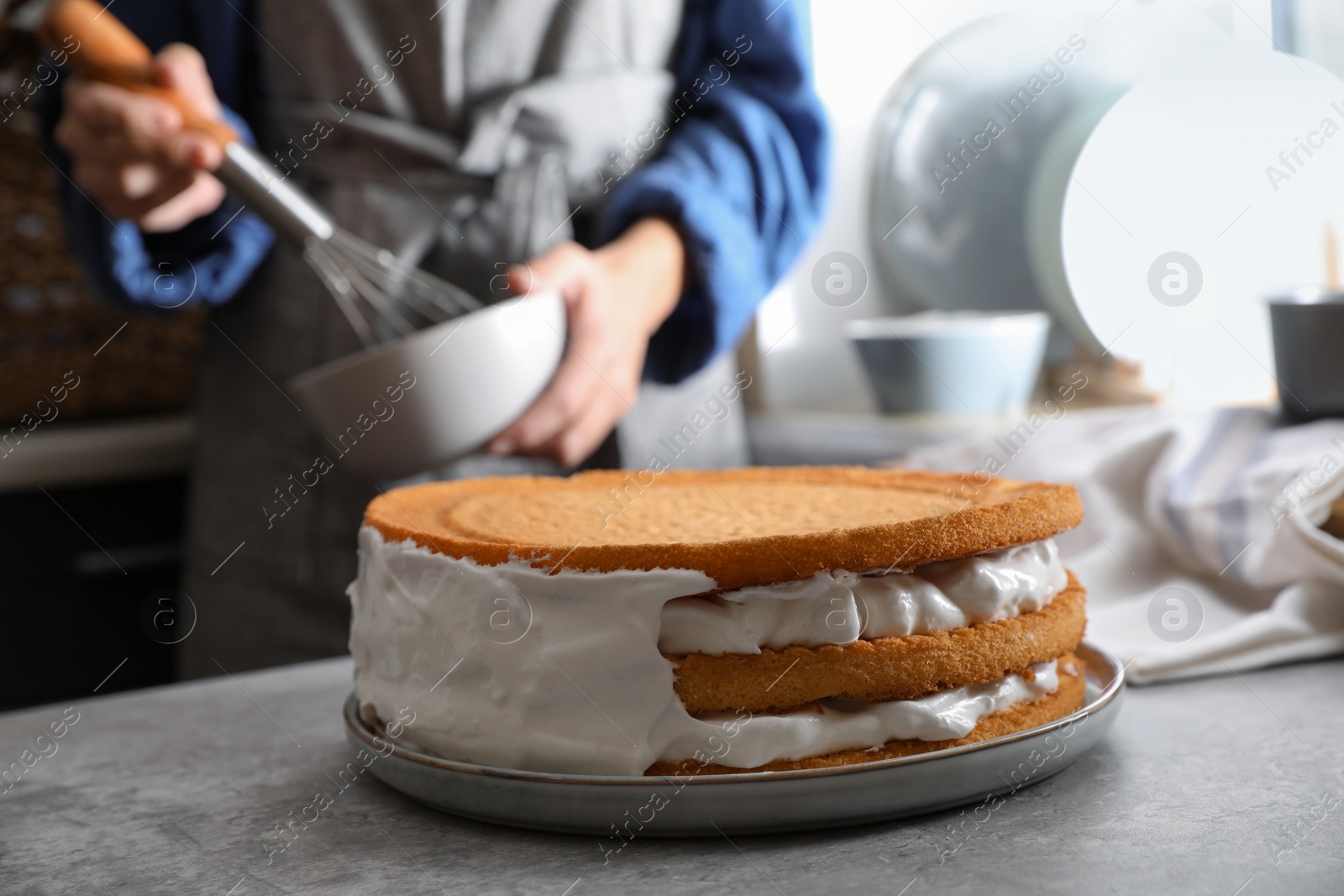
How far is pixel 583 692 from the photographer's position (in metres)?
0.44

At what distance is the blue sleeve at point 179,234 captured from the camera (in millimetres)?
1026

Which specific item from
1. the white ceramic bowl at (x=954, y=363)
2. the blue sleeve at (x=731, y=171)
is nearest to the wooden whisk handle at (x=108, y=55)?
the blue sleeve at (x=731, y=171)

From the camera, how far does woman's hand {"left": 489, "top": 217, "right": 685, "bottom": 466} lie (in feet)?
2.98

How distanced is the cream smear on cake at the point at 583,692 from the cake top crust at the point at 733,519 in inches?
0.4

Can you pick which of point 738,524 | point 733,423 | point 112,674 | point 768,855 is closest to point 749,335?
point 733,423

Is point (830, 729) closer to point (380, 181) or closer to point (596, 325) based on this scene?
point (596, 325)

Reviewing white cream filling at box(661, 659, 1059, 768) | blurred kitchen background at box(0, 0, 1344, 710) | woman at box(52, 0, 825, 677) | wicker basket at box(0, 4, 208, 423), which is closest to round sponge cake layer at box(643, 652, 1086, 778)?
white cream filling at box(661, 659, 1059, 768)

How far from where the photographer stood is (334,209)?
101 cm

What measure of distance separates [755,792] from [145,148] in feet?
2.28

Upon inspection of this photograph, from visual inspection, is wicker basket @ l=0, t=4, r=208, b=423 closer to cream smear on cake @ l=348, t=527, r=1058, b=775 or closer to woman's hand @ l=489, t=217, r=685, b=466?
woman's hand @ l=489, t=217, r=685, b=466

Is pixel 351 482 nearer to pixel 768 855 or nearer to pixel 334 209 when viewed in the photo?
pixel 334 209

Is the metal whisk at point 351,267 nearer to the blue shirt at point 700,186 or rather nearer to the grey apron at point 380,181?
the grey apron at point 380,181

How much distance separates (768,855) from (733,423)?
84 cm

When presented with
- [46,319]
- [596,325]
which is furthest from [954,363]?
[46,319]
